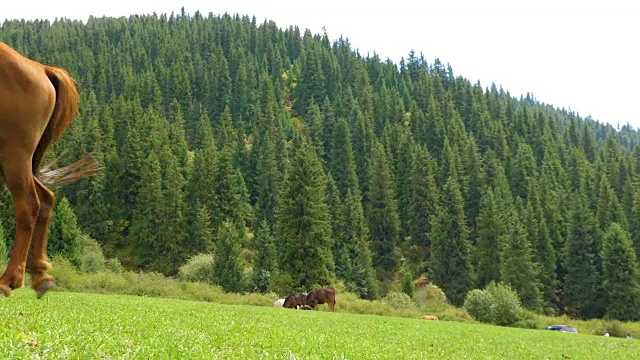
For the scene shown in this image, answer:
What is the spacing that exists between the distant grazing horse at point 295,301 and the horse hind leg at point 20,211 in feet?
119

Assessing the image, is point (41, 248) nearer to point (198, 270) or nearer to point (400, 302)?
point (400, 302)

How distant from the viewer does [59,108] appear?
25.2 ft

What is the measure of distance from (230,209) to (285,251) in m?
22.9

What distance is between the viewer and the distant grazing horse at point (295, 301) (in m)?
42.3

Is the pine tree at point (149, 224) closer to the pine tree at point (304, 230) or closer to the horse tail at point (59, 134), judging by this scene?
the pine tree at point (304, 230)

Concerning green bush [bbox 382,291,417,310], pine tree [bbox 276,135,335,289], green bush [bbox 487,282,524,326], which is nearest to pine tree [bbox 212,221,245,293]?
pine tree [bbox 276,135,335,289]

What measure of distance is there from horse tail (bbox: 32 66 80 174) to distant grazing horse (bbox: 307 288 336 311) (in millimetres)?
36755

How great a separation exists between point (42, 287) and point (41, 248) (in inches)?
20.6

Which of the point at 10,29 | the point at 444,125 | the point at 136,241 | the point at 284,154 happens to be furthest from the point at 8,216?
the point at 10,29

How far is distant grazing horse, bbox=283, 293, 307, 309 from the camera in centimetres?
4228

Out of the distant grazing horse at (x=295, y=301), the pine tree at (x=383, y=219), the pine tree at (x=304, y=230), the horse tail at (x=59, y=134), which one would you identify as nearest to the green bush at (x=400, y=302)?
the pine tree at (x=304, y=230)

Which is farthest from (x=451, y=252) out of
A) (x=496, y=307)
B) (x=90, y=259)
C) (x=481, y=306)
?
(x=90, y=259)

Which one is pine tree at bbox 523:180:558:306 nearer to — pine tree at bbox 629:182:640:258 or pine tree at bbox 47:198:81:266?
pine tree at bbox 629:182:640:258

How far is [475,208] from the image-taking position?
103 m
